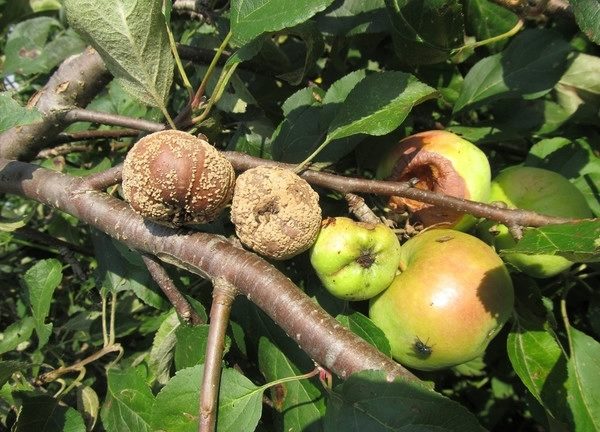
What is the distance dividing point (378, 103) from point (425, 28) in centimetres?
24

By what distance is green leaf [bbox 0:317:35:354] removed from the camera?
140 centimetres

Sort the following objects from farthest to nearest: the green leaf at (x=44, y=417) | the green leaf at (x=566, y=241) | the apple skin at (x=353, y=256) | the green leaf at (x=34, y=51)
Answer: the green leaf at (x=34, y=51) → the green leaf at (x=44, y=417) → the apple skin at (x=353, y=256) → the green leaf at (x=566, y=241)

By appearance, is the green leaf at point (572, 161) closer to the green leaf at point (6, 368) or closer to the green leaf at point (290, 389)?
the green leaf at point (290, 389)

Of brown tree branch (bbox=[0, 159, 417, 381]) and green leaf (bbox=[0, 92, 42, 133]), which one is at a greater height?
green leaf (bbox=[0, 92, 42, 133])

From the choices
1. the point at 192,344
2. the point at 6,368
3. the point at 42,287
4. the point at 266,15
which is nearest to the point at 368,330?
the point at 192,344

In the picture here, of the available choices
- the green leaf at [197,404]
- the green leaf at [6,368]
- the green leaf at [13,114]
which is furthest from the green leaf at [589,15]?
the green leaf at [6,368]

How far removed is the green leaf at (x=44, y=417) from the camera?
1220 mm

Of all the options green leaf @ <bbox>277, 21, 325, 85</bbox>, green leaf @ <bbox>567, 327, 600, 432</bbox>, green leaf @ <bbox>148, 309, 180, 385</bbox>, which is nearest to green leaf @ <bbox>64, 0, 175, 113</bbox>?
green leaf @ <bbox>277, 21, 325, 85</bbox>

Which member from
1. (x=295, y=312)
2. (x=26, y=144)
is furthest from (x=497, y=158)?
(x=26, y=144)

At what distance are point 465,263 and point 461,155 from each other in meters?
0.23

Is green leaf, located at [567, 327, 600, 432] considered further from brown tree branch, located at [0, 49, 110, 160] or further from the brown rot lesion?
brown tree branch, located at [0, 49, 110, 160]

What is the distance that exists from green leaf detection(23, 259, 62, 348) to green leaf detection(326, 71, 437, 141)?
2.63ft

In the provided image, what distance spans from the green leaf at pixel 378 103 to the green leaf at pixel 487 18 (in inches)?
15.2

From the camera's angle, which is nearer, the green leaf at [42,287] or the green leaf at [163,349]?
the green leaf at [163,349]
